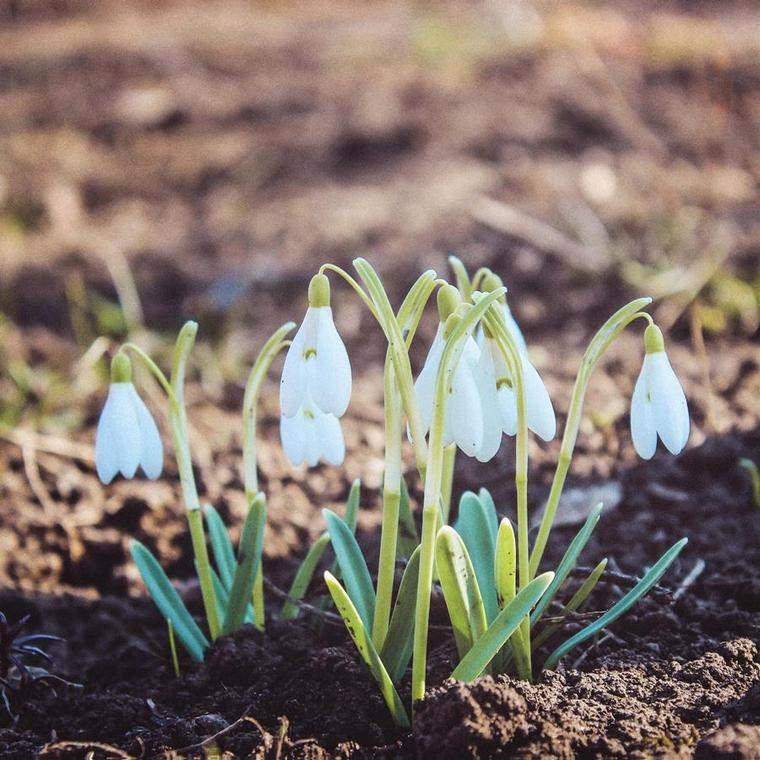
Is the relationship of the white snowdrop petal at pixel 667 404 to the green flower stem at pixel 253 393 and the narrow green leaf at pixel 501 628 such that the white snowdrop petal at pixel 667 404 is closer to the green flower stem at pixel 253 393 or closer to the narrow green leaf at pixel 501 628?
the narrow green leaf at pixel 501 628

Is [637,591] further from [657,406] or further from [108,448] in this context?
[108,448]

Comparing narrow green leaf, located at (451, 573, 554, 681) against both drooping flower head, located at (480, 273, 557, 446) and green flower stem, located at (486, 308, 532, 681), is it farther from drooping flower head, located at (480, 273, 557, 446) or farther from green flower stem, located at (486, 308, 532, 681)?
drooping flower head, located at (480, 273, 557, 446)

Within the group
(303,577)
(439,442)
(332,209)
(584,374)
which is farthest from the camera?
(332,209)

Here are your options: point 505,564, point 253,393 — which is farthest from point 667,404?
point 253,393

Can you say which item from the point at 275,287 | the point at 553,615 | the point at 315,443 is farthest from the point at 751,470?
the point at 275,287

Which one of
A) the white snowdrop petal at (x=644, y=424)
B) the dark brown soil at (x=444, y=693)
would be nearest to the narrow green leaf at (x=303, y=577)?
the dark brown soil at (x=444, y=693)

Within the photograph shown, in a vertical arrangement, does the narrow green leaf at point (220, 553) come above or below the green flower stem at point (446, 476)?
below

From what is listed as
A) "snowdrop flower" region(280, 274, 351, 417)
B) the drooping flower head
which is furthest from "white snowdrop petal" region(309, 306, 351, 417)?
the drooping flower head
